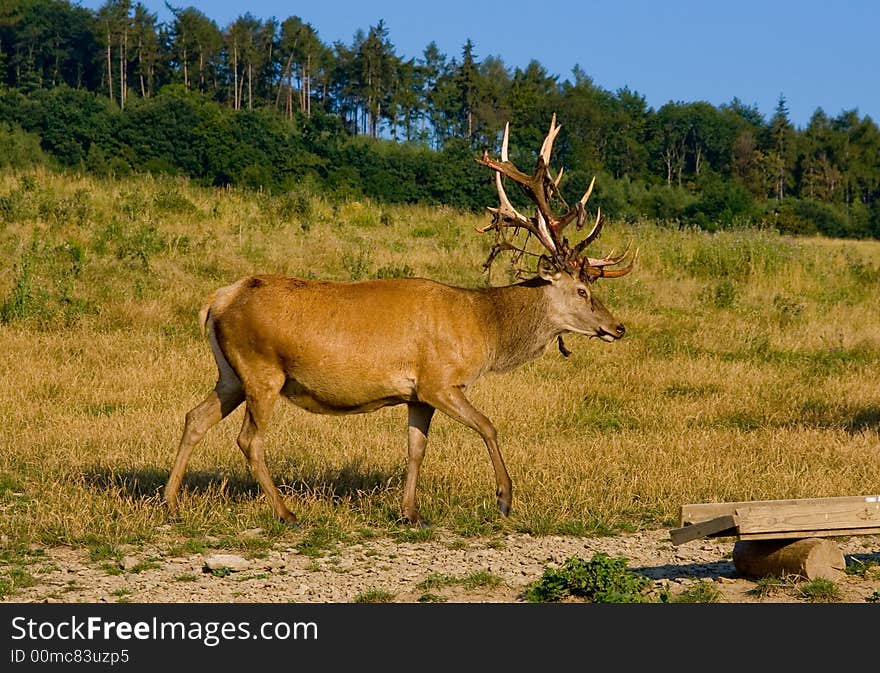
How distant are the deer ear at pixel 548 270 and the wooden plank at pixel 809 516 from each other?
3304 mm

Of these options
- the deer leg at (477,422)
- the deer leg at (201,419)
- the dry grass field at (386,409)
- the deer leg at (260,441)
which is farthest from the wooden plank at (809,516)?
the deer leg at (201,419)

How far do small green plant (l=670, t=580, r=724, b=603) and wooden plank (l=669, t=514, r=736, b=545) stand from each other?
0.33 meters

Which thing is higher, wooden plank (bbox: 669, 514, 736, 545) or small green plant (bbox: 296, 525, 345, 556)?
wooden plank (bbox: 669, 514, 736, 545)

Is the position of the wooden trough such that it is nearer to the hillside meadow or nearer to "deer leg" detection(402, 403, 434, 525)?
the hillside meadow

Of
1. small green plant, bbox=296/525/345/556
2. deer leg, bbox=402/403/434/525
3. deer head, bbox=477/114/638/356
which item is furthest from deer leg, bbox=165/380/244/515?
deer head, bbox=477/114/638/356

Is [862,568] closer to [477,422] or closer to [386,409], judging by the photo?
[477,422]

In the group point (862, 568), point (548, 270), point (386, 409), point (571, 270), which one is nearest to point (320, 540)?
point (548, 270)

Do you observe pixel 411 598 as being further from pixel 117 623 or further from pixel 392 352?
pixel 392 352

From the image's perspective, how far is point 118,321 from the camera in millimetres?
17750

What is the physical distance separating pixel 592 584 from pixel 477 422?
8.02 feet

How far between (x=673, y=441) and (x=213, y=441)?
4.81 metres

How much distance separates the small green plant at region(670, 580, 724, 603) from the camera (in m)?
7.50

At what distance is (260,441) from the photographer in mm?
9719

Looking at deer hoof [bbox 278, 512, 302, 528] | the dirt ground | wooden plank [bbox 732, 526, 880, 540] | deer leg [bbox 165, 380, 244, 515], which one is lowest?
the dirt ground
